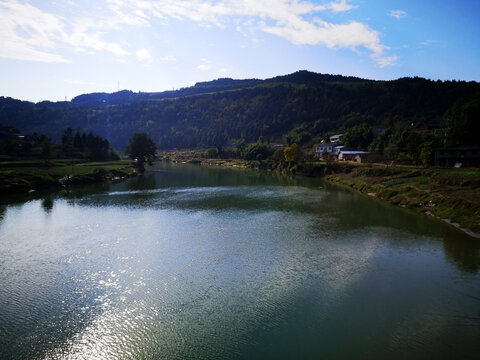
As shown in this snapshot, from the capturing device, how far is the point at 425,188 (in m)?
42.2

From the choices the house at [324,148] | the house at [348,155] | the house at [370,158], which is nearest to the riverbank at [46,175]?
the house at [348,155]

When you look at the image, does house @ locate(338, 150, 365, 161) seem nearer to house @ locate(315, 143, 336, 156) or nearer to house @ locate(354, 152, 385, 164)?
house @ locate(354, 152, 385, 164)

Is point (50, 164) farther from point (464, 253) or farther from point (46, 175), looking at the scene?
point (464, 253)

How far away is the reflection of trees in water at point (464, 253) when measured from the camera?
21.8m

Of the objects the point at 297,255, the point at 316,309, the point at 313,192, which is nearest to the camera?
the point at 316,309

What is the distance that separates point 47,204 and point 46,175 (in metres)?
18.2

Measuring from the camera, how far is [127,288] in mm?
18516

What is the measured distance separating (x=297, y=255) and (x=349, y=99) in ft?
566

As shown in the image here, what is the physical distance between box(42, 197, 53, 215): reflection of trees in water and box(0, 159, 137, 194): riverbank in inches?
281

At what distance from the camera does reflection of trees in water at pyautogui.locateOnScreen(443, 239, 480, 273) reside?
2184 cm

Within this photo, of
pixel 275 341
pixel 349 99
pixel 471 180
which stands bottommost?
pixel 275 341

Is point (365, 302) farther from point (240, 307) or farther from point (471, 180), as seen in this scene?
point (471, 180)

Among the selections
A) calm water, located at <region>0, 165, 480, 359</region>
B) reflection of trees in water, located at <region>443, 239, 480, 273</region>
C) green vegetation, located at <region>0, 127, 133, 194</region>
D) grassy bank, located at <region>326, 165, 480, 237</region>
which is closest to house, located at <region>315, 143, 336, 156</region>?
grassy bank, located at <region>326, 165, 480, 237</region>

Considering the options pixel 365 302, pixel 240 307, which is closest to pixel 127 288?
pixel 240 307
